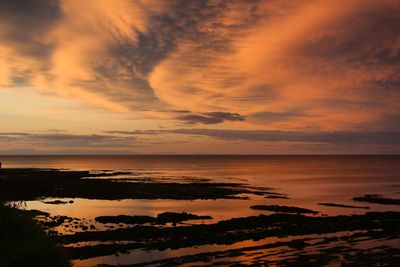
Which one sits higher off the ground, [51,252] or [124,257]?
[51,252]

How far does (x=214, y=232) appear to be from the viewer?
27062 mm

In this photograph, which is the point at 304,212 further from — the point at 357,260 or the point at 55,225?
the point at 55,225

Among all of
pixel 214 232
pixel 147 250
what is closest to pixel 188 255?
pixel 147 250

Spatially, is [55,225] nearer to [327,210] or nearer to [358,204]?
[327,210]

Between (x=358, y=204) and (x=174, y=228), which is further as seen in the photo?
(x=358, y=204)

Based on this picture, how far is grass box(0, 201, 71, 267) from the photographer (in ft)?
37.3

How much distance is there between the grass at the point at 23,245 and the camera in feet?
37.3

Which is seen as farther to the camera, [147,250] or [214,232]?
[214,232]

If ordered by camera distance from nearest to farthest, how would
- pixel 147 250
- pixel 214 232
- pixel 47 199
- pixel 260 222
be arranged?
pixel 147 250, pixel 214 232, pixel 260 222, pixel 47 199

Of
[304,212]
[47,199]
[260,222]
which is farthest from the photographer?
[47,199]

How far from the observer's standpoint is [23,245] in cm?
1206

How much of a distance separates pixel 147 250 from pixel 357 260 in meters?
10.9

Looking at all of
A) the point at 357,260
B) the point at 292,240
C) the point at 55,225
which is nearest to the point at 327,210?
the point at 292,240

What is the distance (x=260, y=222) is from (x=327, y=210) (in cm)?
1157
